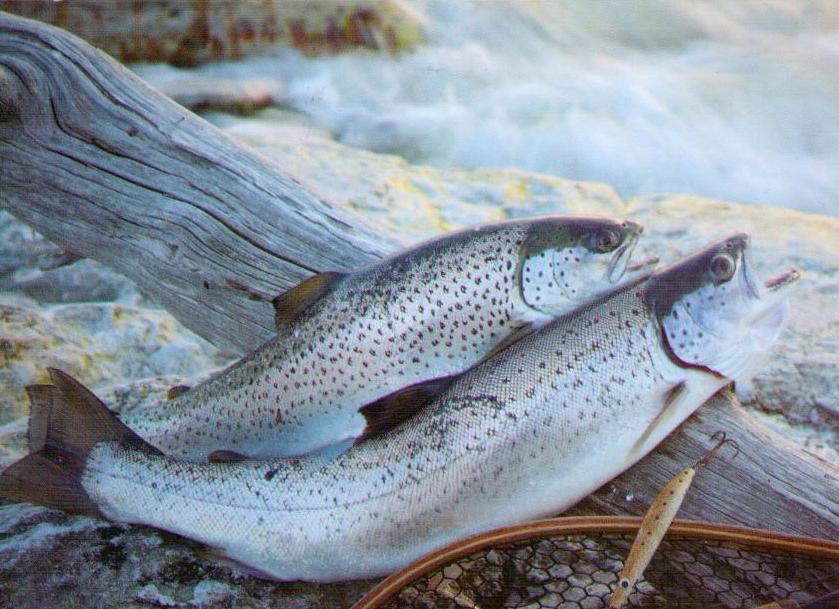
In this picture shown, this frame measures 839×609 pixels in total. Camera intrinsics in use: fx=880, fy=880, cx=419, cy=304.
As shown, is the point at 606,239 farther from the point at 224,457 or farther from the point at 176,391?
the point at 176,391

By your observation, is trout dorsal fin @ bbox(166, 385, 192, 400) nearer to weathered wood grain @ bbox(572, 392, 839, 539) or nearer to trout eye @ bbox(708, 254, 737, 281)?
weathered wood grain @ bbox(572, 392, 839, 539)

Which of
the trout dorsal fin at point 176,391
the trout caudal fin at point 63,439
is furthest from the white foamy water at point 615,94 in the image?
the trout caudal fin at point 63,439

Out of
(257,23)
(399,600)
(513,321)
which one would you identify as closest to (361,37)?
(257,23)

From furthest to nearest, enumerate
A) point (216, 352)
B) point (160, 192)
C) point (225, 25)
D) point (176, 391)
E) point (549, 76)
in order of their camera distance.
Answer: point (549, 76)
point (225, 25)
point (216, 352)
point (160, 192)
point (176, 391)

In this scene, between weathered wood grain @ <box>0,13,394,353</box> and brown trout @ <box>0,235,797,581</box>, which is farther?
weathered wood grain @ <box>0,13,394,353</box>

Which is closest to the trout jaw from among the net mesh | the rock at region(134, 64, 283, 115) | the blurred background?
the net mesh

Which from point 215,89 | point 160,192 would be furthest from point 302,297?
point 215,89
